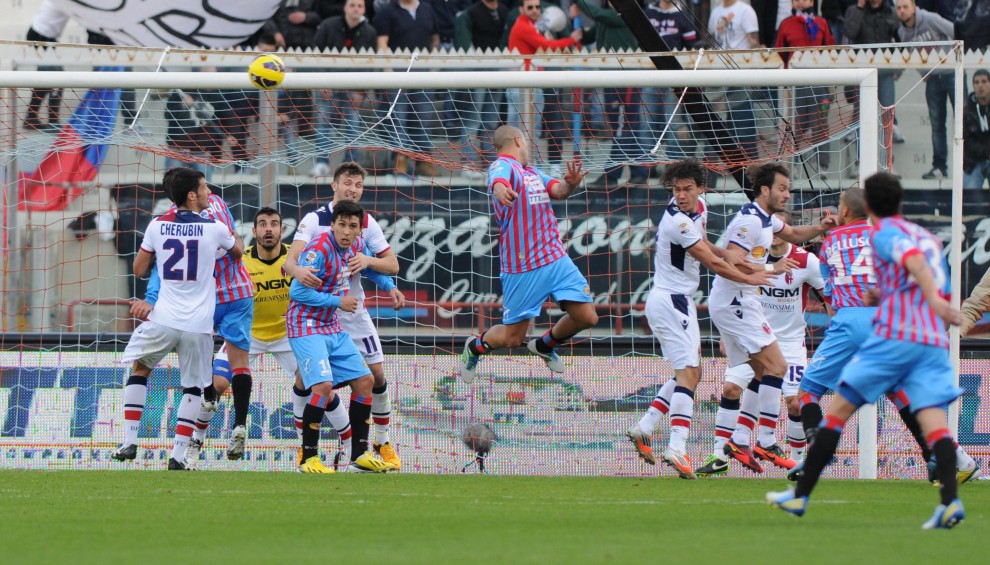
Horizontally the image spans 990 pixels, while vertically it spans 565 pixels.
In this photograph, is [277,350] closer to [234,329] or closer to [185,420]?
[234,329]

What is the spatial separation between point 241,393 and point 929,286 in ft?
22.1

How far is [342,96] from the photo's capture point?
1429cm

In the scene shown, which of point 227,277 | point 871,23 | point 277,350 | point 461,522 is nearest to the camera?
point 461,522

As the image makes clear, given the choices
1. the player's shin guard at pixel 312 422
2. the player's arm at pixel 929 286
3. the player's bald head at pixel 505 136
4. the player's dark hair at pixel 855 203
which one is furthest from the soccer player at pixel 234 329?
the player's arm at pixel 929 286

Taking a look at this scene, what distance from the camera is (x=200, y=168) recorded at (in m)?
13.9

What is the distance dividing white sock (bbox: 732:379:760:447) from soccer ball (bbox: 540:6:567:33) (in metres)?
5.88

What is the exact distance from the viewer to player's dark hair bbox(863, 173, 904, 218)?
22.2ft

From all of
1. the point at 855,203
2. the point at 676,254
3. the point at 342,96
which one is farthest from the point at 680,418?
the point at 342,96

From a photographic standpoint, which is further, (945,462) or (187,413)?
(187,413)

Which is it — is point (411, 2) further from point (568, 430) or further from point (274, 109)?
point (568, 430)

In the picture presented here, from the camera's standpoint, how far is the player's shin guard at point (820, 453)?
22.7ft

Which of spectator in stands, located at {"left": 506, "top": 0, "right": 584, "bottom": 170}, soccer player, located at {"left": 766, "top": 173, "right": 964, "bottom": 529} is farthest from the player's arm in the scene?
spectator in stands, located at {"left": 506, "top": 0, "right": 584, "bottom": 170}

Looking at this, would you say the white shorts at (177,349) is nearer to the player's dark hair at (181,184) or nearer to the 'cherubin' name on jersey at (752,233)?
the player's dark hair at (181,184)

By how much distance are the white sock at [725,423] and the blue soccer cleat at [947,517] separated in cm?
415
